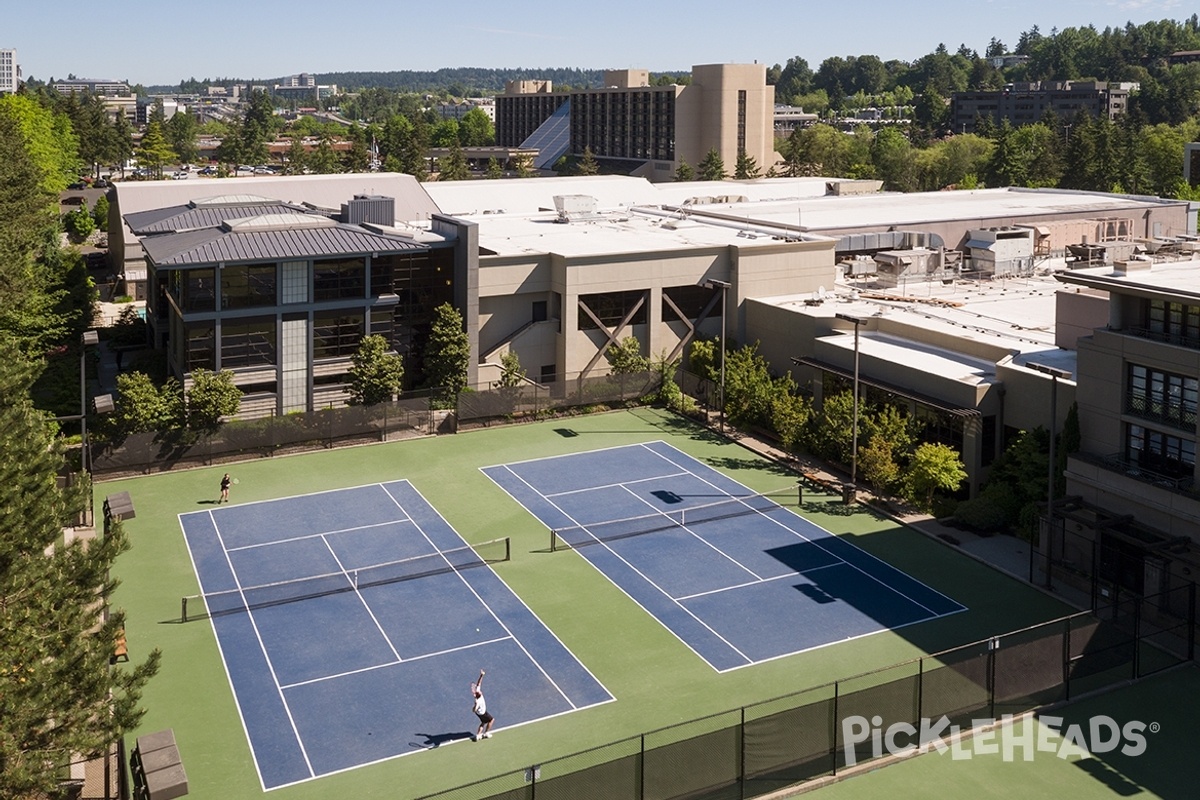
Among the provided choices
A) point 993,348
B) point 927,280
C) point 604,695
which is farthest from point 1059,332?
point 604,695

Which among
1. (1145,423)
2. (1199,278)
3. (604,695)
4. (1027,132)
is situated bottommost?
(604,695)

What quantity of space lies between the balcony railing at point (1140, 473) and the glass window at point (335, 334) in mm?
34318

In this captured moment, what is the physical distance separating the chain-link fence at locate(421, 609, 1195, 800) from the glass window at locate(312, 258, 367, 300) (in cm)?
3399

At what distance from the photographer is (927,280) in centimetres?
7325

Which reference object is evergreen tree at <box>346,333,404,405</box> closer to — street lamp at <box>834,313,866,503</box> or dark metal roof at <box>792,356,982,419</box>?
dark metal roof at <box>792,356,982,419</box>

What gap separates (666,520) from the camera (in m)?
48.9

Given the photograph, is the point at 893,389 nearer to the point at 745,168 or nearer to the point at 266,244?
the point at 266,244

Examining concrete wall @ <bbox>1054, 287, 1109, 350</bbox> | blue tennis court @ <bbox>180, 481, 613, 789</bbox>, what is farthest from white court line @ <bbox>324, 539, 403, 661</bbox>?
concrete wall @ <bbox>1054, 287, 1109, 350</bbox>

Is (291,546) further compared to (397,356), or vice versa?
(397,356)

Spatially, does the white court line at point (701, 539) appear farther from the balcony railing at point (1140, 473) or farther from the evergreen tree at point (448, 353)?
the evergreen tree at point (448, 353)

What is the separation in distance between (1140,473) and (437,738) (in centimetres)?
2370

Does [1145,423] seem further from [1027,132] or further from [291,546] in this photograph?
[1027,132]

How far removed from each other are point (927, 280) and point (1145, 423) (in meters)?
34.1

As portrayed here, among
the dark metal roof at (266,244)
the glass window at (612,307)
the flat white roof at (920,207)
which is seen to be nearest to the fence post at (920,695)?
the glass window at (612,307)
